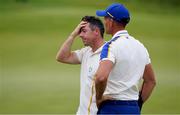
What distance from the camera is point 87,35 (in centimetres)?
404

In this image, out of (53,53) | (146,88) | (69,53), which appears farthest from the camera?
(53,53)

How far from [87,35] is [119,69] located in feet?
1.61

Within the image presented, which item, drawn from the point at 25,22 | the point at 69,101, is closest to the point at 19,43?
the point at 25,22

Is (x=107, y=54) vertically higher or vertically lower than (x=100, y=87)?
higher

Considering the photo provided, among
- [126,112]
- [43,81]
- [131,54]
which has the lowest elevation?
[43,81]

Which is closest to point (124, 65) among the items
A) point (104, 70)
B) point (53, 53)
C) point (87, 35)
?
point (104, 70)

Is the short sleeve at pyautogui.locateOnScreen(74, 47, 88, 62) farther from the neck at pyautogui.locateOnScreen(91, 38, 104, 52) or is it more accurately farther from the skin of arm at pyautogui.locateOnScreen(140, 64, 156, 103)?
the skin of arm at pyautogui.locateOnScreen(140, 64, 156, 103)

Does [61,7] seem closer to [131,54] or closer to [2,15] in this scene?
[2,15]

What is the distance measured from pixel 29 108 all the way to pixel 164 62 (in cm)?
316

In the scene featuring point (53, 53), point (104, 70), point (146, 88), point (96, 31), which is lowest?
point (53, 53)

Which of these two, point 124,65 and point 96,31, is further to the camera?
point 96,31

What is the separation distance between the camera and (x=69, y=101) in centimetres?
739

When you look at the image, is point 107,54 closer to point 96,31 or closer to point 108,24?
point 108,24

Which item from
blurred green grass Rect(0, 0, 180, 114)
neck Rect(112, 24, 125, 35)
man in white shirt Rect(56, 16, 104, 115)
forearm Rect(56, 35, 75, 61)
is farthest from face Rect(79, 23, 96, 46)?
blurred green grass Rect(0, 0, 180, 114)
